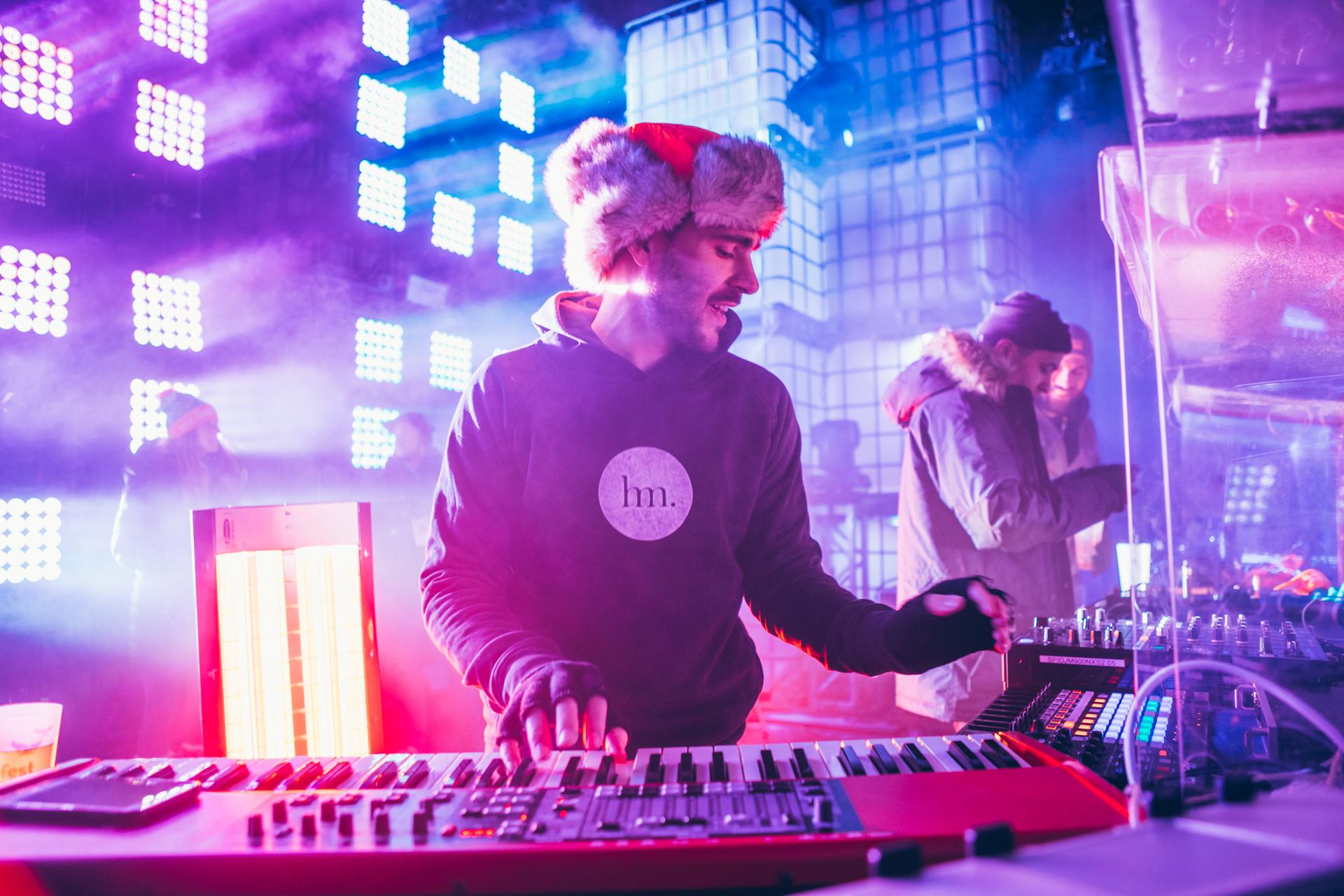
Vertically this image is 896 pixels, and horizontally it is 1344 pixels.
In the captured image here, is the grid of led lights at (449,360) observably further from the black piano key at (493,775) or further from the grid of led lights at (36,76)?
the black piano key at (493,775)

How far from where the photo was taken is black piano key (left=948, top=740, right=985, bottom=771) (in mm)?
948

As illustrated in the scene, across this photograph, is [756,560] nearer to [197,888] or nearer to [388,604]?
[197,888]

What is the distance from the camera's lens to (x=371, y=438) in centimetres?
438

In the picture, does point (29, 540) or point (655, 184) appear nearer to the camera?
point (655, 184)

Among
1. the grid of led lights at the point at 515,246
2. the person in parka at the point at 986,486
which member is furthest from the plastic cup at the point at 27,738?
the grid of led lights at the point at 515,246

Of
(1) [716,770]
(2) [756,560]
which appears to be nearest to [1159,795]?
(1) [716,770]

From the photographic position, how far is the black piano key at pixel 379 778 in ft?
3.09

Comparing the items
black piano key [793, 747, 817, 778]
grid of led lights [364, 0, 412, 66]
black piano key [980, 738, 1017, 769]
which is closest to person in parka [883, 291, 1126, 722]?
black piano key [980, 738, 1017, 769]

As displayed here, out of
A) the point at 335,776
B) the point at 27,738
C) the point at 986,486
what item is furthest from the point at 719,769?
the point at 27,738

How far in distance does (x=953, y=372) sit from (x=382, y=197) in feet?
10.4

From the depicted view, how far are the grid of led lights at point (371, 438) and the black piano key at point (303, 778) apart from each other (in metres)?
3.47

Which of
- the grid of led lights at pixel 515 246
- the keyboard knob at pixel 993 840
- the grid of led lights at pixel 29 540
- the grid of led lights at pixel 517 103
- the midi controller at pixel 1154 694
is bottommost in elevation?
the midi controller at pixel 1154 694

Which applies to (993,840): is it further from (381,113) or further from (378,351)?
(381,113)

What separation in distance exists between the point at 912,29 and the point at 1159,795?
5570mm
